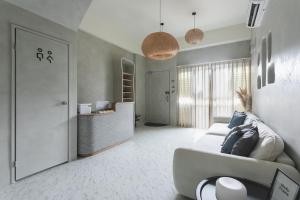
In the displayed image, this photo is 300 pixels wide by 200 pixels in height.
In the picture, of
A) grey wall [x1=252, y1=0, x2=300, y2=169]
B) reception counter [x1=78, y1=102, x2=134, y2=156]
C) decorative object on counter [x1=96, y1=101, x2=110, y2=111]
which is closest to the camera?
grey wall [x1=252, y1=0, x2=300, y2=169]

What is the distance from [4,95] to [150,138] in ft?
10.4

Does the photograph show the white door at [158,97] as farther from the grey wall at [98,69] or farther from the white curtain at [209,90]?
the grey wall at [98,69]

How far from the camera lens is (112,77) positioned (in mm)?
4805

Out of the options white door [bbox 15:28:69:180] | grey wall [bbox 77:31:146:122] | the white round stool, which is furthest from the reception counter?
the white round stool

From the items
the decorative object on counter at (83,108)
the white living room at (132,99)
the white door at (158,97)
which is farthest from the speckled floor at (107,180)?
the white door at (158,97)

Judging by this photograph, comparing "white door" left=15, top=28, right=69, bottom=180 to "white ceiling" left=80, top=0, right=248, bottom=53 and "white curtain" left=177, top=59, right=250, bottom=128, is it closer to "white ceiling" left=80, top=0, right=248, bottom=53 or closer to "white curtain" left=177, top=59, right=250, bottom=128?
"white ceiling" left=80, top=0, right=248, bottom=53

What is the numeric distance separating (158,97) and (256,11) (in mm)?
4330

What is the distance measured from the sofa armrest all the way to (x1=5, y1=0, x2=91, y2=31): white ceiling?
2.63m

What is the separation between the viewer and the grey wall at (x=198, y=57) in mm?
4965

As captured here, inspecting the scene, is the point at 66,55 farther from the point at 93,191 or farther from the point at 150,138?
the point at 150,138

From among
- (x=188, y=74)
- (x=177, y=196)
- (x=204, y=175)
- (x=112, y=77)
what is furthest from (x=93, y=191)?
(x=188, y=74)

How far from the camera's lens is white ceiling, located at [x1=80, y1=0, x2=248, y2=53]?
3512 millimetres

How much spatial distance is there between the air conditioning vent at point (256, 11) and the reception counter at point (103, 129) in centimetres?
307

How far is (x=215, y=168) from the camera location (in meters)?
1.54
